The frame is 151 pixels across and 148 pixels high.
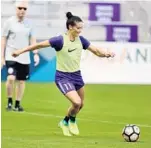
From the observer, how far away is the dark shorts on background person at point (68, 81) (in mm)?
13133

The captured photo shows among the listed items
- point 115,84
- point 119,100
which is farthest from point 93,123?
point 115,84

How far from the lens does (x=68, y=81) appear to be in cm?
1324

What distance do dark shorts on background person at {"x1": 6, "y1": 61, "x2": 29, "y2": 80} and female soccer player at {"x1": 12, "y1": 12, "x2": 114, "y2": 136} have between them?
397cm

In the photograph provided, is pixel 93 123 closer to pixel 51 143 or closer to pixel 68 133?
pixel 68 133

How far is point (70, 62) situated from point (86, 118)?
310cm

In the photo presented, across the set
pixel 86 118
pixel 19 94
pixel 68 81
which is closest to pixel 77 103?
pixel 68 81

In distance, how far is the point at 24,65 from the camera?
688 inches

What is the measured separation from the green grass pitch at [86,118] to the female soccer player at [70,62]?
31 centimetres

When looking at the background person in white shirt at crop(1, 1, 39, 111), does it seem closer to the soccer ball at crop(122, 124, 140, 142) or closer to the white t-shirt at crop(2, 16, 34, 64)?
the white t-shirt at crop(2, 16, 34, 64)

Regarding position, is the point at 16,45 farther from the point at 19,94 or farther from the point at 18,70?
the point at 19,94

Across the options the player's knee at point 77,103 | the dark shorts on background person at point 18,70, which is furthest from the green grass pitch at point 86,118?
the dark shorts on background person at point 18,70

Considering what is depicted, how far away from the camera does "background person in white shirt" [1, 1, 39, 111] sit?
56.2 feet

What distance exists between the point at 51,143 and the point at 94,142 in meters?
0.67

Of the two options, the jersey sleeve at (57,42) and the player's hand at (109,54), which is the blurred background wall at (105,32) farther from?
the jersey sleeve at (57,42)
